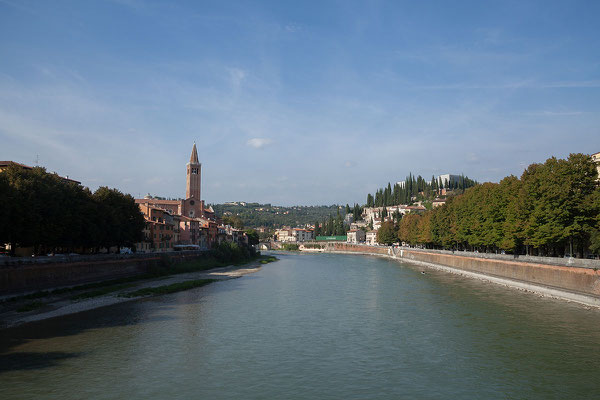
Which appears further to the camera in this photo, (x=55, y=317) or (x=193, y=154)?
(x=193, y=154)

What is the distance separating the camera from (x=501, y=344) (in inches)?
899

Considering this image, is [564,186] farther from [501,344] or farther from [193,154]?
[193,154]

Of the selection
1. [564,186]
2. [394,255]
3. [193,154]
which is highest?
[193,154]

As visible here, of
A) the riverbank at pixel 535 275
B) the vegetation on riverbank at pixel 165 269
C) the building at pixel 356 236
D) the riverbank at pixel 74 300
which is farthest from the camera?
the building at pixel 356 236

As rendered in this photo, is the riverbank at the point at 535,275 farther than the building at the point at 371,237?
No

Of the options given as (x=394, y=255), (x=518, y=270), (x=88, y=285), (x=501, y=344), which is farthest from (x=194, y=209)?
(x=501, y=344)

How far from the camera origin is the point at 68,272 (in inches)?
1537

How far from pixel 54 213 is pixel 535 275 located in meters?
41.8

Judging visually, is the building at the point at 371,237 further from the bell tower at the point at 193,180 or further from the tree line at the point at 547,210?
the tree line at the point at 547,210

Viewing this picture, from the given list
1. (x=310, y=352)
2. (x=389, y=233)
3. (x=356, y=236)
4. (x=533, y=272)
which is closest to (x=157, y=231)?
(x=533, y=272)

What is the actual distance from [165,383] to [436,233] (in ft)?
245

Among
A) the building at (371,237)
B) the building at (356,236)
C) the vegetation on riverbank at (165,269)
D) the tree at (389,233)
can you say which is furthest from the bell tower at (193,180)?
the building at (356,236)

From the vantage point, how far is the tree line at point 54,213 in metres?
33.3

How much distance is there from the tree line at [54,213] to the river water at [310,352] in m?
9.54
